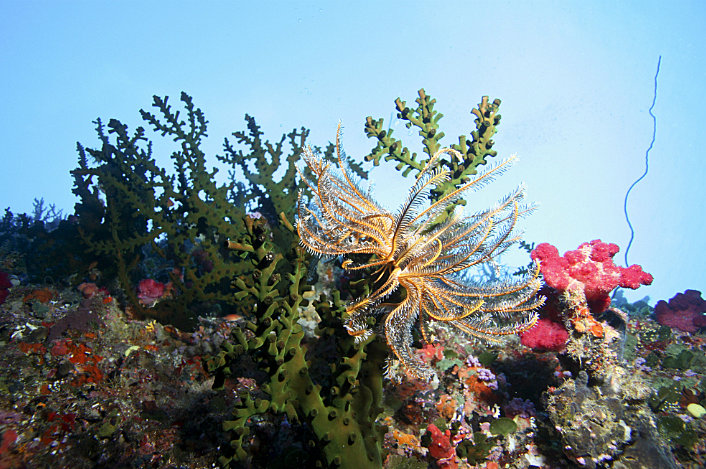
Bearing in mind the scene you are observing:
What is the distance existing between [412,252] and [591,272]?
10.1ft

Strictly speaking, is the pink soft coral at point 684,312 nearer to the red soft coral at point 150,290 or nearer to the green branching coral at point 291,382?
the green branching coral at point 291,382

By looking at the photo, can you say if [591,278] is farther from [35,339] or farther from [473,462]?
[35,339]

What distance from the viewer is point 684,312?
33.6ft

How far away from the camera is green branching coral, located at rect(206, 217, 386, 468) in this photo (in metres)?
2.54

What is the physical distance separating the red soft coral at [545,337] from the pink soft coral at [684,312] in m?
9.46

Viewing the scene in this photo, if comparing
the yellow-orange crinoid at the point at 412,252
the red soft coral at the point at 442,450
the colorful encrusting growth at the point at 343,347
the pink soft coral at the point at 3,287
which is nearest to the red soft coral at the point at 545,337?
the colorful encrusting growth at the point at 343,347

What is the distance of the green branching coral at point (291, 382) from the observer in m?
2.54

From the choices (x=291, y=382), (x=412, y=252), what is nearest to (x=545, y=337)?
(x=412, y=252)

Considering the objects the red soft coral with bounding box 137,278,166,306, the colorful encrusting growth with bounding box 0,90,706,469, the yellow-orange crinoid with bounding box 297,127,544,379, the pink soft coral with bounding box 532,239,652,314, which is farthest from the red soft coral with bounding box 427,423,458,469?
the red soft coral with bounding box 137,278,166,306

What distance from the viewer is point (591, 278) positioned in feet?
14.2

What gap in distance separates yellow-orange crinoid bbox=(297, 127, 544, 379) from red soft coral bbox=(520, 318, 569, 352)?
50.6 inches

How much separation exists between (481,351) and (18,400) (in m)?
6.80

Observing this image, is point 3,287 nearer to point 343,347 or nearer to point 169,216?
point 169,216

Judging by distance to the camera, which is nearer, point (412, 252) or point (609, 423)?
point (412, 252)
